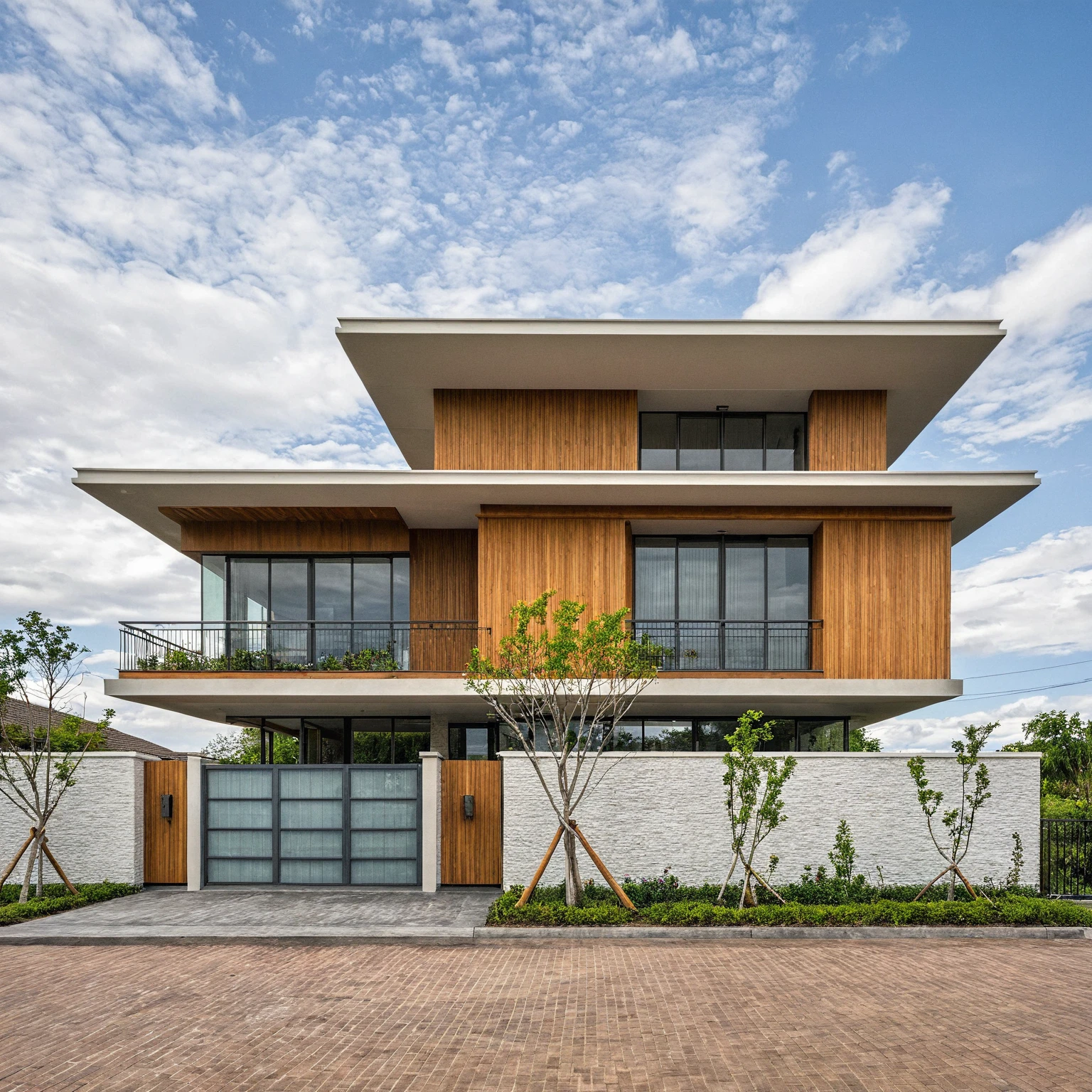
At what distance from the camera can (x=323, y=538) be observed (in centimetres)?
1883

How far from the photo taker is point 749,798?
12.4m

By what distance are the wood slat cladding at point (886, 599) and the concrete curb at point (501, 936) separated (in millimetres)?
6078

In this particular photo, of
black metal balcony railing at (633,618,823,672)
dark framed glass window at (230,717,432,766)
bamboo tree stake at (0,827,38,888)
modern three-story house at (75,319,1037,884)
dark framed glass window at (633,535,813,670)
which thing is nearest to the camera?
bamboo tree stake at (0,827,38,888)

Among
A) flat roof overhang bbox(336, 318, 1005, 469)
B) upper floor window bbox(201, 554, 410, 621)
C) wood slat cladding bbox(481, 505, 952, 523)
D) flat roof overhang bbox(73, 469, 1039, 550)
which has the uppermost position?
flat roof overhang bbox(336, 318, 1005, 469)

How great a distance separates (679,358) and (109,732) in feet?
107

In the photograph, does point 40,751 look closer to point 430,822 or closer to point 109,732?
point 430,822

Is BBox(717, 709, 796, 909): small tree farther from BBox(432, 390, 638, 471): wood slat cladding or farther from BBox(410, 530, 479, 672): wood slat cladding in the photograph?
BBox(410, 530, 479, 672): wood slat cladding

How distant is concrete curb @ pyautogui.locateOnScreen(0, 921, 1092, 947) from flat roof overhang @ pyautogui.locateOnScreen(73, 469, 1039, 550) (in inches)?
325

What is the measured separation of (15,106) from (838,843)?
18.6 meters

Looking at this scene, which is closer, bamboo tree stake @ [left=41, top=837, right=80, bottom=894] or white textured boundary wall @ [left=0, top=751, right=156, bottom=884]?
bamboo tree stake @ [left=41, top=837, right=80, bottom=894]

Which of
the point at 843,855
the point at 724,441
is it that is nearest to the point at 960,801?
the point at 843,855

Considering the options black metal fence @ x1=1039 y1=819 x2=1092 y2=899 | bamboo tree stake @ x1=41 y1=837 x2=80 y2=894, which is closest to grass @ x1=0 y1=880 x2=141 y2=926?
bamboo tree stake @ x1=41 y1=837 x2=80 y2=894

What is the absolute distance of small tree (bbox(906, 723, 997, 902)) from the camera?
12805 mm

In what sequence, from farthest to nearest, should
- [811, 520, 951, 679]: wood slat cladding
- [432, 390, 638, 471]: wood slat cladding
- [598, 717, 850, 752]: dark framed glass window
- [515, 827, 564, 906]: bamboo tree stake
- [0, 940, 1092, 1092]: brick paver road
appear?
[598, 717, 850, 752]: dark framed glass window → [432, 390, 638, 471]: wood slat cladding → [811, 520, 951, 679]: wood slat cladding → [515, 827, 564, 906]: bamboo tree stake → [0, 940, 1092, 1092]: brick paver road
